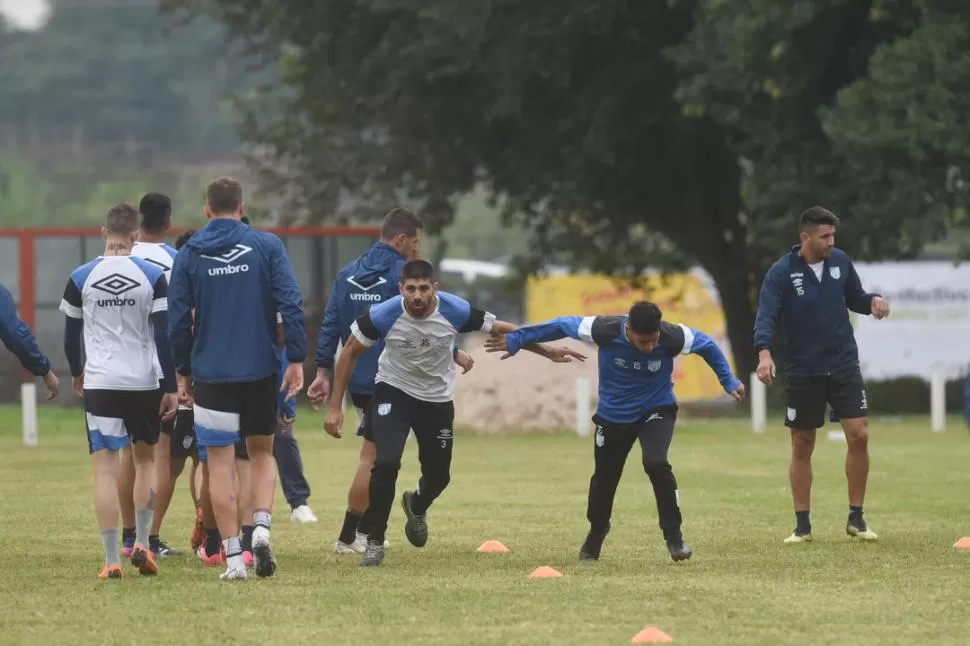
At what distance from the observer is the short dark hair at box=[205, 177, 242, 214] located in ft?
34.6

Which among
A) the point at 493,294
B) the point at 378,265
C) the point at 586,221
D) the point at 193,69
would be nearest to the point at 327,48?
the point at 586,221

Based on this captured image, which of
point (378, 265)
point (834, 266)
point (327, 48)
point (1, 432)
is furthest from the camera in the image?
point (327, 48)

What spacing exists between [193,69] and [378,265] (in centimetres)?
9931

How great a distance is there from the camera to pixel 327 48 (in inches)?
1309

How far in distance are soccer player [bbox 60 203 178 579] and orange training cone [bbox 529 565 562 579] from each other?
6.63 ft

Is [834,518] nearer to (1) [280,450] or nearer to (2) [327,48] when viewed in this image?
(1) [280,450]

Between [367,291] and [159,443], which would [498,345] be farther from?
[159,443]

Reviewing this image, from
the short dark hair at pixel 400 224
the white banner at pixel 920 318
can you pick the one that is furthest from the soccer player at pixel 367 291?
the white banner at pixel 920 318

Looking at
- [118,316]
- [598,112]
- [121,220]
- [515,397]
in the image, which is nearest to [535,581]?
[118,316]

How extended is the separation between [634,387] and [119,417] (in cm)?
288

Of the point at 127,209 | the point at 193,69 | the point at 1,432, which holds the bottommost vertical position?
the point at 1,432

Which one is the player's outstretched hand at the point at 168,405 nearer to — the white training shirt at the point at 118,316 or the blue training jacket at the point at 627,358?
the white training shirt at the point at 118,316

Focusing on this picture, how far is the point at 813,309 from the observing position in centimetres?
1284

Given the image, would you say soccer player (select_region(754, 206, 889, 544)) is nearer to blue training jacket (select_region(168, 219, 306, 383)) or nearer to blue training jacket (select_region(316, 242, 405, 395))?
blue training jacket (select_region(316, 242, 405, 395))
